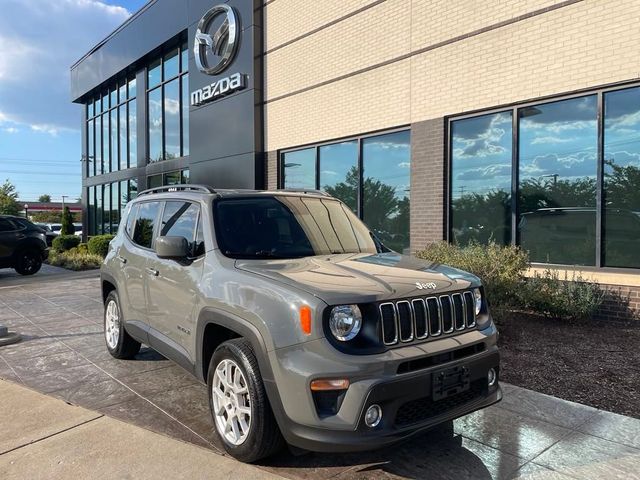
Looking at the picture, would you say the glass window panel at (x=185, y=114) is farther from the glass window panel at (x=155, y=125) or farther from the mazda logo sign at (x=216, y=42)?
the mazda logo sign at (x=216, y=42)

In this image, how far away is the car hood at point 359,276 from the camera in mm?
2906

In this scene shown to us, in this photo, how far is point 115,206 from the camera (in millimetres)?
22781

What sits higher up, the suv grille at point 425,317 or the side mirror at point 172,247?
the side mirror at point 172,247

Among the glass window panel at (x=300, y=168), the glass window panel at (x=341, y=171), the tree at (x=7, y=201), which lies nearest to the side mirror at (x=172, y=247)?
the glass window panel at (x=341, y=171)

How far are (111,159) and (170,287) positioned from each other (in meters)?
21.7

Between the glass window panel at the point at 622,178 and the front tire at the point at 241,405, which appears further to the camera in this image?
the glass window panel at the point at 622,178

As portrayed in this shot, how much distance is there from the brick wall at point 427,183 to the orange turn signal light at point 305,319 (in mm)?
6862

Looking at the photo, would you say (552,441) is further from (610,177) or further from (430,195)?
(430,195)

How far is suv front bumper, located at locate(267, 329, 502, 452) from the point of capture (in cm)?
269

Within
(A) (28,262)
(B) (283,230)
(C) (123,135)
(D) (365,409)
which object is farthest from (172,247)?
(C) (123,135)

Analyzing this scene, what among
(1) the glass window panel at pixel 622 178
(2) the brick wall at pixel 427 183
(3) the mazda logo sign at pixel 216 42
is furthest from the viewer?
(3) the mazda logo sign at pixel 216 42

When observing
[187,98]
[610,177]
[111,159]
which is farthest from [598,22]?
[111,159]

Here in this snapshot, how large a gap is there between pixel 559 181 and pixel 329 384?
6531 mm

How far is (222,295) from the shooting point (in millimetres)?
3414
